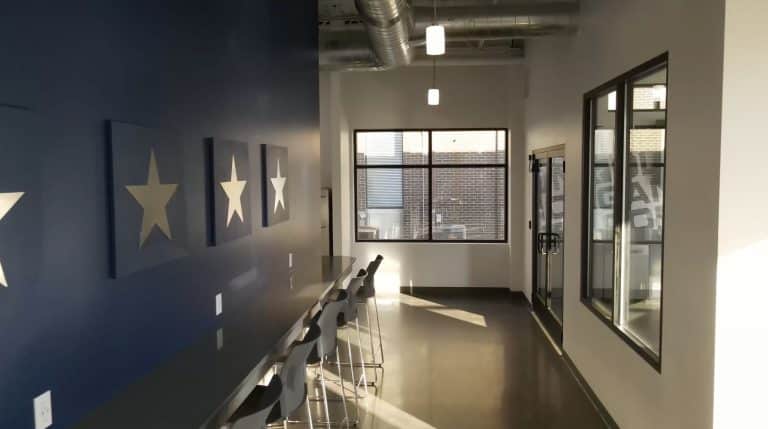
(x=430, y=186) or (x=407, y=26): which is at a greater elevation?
(x=407, y=26)

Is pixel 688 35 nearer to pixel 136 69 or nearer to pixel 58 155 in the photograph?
pixel 136 69

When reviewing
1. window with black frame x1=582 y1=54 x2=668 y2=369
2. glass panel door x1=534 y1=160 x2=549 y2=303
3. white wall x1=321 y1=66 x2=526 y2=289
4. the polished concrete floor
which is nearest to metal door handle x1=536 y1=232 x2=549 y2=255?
glass panel door x1=534 y1=160 x2=549 y2=303

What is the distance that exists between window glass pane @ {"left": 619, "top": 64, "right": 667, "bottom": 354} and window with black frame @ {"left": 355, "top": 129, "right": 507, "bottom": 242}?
187 inches

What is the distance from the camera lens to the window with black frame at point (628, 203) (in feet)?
11.4

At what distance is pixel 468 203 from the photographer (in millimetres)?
8773

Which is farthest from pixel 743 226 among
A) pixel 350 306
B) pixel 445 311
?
pixel 445 311

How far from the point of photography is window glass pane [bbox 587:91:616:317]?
4.30 m

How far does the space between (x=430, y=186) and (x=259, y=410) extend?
6836 millimetres

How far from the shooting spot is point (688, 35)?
2883mm

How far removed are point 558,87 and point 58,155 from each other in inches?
191

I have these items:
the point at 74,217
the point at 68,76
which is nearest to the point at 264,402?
the point at 74,217

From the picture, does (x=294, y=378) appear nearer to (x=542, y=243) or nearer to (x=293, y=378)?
(x=293, y=378)

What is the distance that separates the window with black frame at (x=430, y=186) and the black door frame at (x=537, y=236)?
120 centimetres

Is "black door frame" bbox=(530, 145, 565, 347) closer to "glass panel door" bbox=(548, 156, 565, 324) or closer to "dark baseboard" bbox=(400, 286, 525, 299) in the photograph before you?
"glass panel door" bbox=(548, 156, 565, 324)
